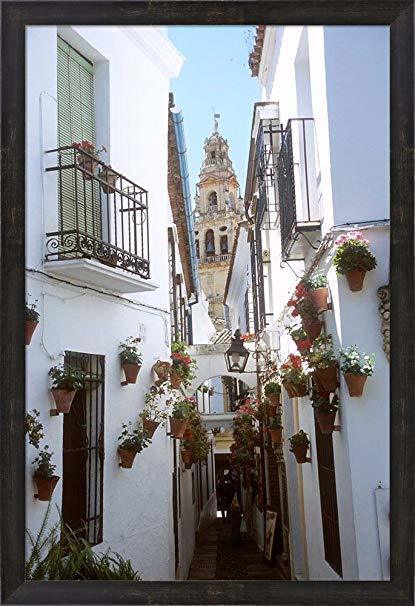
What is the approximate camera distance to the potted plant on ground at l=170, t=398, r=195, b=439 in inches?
168

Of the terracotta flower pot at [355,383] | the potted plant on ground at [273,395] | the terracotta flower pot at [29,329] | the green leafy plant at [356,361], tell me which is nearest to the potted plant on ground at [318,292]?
the green leafy plant at [356,361]

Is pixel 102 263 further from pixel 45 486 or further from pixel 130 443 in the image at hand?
pixel 45 486

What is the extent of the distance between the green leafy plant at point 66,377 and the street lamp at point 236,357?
94.8 inches

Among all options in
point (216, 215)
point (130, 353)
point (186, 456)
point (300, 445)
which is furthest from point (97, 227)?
point (216, 215)

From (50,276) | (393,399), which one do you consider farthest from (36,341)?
(393,399)

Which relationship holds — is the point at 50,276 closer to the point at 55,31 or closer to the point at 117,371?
the point at 117,371

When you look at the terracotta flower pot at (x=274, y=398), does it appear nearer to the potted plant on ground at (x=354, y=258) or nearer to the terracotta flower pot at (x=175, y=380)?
the terracotta flower pot at (x=175, y=380)

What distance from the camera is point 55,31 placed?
2826mm

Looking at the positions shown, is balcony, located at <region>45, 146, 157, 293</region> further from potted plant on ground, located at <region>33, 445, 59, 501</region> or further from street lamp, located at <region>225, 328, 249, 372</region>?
street lamp, located at <region>225, 328, 249, 372</region>

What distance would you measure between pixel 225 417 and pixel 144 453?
4855 mm

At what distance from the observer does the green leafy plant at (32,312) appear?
2819 millimetres

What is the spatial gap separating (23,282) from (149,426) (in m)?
1.37

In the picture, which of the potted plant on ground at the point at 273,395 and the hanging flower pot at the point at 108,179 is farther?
the potted plant on ground at the point at 273,395

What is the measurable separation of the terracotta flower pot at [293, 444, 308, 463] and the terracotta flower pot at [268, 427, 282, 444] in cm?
106
